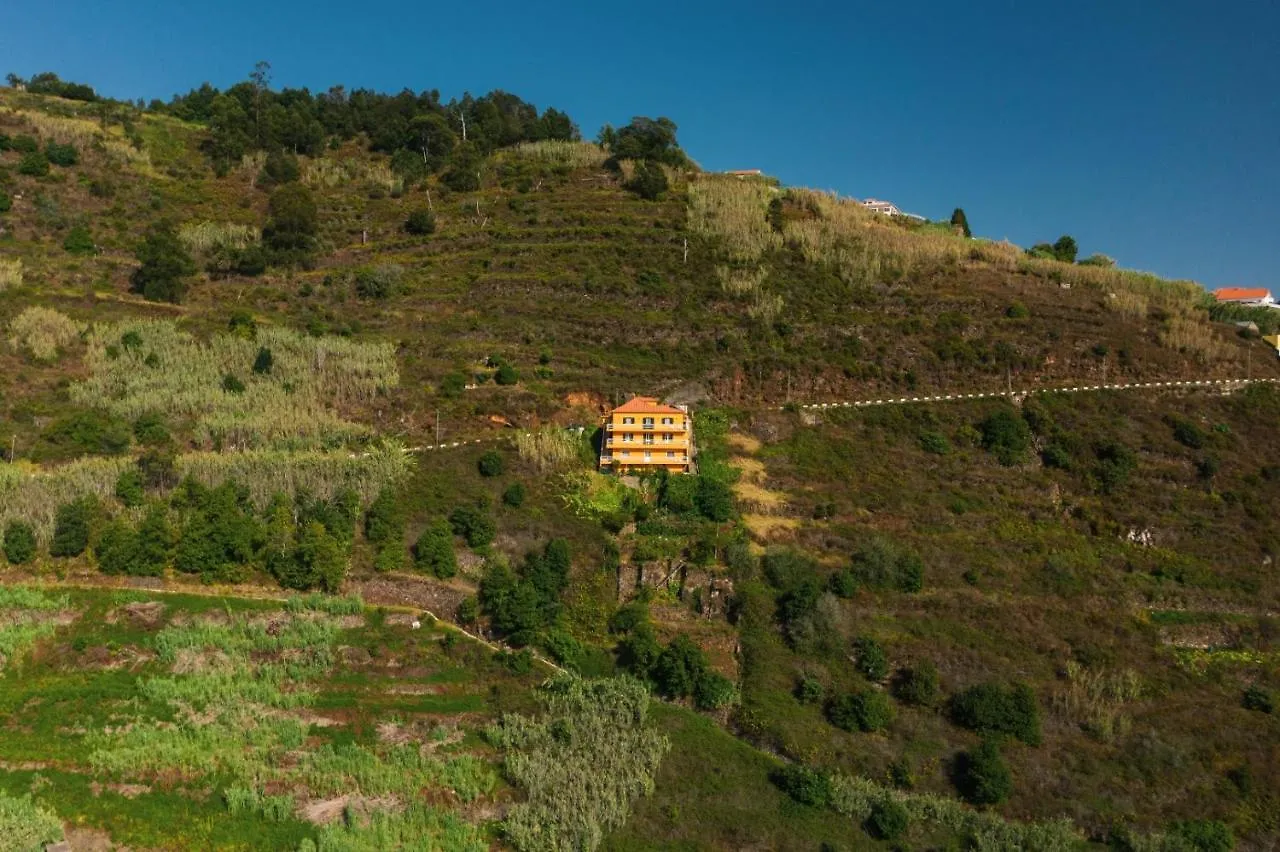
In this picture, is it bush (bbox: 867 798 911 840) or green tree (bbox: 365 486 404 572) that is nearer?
bush (bbox: 867 798 911 840)

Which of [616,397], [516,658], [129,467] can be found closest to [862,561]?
[516,658]

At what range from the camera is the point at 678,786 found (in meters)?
26.3

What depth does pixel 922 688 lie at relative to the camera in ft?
96.6

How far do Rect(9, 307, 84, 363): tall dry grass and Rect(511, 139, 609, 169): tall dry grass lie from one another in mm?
41909

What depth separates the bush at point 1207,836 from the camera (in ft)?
81.2

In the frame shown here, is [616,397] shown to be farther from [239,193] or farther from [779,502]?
[239,193]

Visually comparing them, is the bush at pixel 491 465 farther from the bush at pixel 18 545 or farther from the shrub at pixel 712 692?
the bush at pixel 18 545

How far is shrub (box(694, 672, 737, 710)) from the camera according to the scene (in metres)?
29.3

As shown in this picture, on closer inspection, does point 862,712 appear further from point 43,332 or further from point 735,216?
point 43,332

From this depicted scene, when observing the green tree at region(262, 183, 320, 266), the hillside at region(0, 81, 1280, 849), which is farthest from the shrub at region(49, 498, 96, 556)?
the green tree at region(262, 183, 320, 266)

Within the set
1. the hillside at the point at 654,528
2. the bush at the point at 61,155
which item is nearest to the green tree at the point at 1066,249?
the hillside at the point at 654,528

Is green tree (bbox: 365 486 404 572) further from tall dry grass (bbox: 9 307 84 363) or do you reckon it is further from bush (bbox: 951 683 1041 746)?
tall dry grass (bbox: 9 307 84 363)

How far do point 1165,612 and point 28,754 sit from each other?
40470 mm

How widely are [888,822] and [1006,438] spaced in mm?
24835
